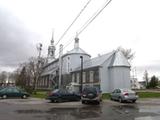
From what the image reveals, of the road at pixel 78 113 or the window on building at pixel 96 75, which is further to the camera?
the window on building at pixel 96 75

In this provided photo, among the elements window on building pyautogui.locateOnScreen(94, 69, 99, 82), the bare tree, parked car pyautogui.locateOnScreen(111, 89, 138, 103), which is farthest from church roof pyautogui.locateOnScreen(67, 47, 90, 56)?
parked car pyautogui.locateOnScreen(111, 89, 138, 103)

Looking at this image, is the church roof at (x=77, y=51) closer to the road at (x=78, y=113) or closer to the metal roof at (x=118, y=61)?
the metal roof at (x=118, y=61)

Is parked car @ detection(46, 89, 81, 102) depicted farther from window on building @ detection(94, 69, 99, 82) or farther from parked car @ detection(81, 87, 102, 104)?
window on building @ detection(94, 69, 99, 82)

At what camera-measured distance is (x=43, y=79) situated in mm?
90562

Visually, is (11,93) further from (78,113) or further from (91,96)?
(78,113)

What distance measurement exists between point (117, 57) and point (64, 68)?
77.3 ft

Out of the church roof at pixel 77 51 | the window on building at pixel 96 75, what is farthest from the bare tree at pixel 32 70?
the window on building at pixel 96 75

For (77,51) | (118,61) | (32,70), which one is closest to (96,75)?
(118,61)

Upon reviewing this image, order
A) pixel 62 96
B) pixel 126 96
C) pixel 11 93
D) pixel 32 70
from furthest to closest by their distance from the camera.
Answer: pixel 32 70, pixel 11 93, pixel 62 96, pixel 126 96

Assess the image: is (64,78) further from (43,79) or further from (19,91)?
(19,91)

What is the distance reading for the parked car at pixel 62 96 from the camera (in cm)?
2758

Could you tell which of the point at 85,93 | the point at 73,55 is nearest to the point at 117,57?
the point at 73,55

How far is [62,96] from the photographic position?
91.3 ft

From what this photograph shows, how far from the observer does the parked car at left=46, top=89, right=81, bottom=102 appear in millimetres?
27578
